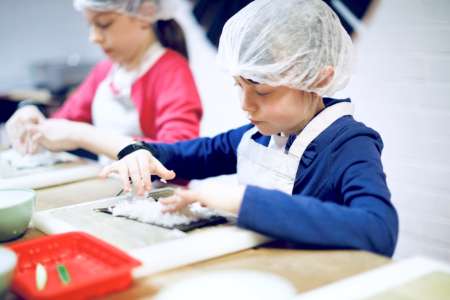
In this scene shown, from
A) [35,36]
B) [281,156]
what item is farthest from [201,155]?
[35,36]

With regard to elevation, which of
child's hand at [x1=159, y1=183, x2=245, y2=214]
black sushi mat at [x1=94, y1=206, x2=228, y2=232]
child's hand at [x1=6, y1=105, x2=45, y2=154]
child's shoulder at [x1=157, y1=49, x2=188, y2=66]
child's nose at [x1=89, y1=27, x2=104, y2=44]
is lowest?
child's hand at [x1=6, y1=105, x2=45, y2=154]

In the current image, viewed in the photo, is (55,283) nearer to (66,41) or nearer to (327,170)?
(327,170)

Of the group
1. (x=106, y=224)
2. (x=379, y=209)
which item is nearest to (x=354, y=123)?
(x=379, y=209)

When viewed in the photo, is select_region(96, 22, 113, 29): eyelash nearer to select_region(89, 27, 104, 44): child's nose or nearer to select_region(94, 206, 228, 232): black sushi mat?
select_region(89, 27, 104, 44): child's nose

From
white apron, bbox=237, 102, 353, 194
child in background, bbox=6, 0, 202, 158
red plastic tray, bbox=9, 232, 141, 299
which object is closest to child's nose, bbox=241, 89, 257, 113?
white apron, bbox=237, 102, 353, 194

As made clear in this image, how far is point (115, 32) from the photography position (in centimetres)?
190

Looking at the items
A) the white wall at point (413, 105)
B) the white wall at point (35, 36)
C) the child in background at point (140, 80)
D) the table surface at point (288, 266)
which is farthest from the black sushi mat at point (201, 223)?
the white wall at point (35, 36)

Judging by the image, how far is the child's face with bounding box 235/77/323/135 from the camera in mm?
1165

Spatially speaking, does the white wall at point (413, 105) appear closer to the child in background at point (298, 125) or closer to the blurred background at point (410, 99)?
the blurred background at point (410, 99)

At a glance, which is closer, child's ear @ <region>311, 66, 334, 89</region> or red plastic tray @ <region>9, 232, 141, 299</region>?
red plastic tray @ <region>9, 232, 141, 299</region>

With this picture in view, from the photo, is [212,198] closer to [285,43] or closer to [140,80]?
[285,43]

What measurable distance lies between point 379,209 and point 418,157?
1139 mm

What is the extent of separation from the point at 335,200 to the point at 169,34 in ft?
3.64

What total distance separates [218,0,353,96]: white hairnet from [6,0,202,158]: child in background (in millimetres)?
658
